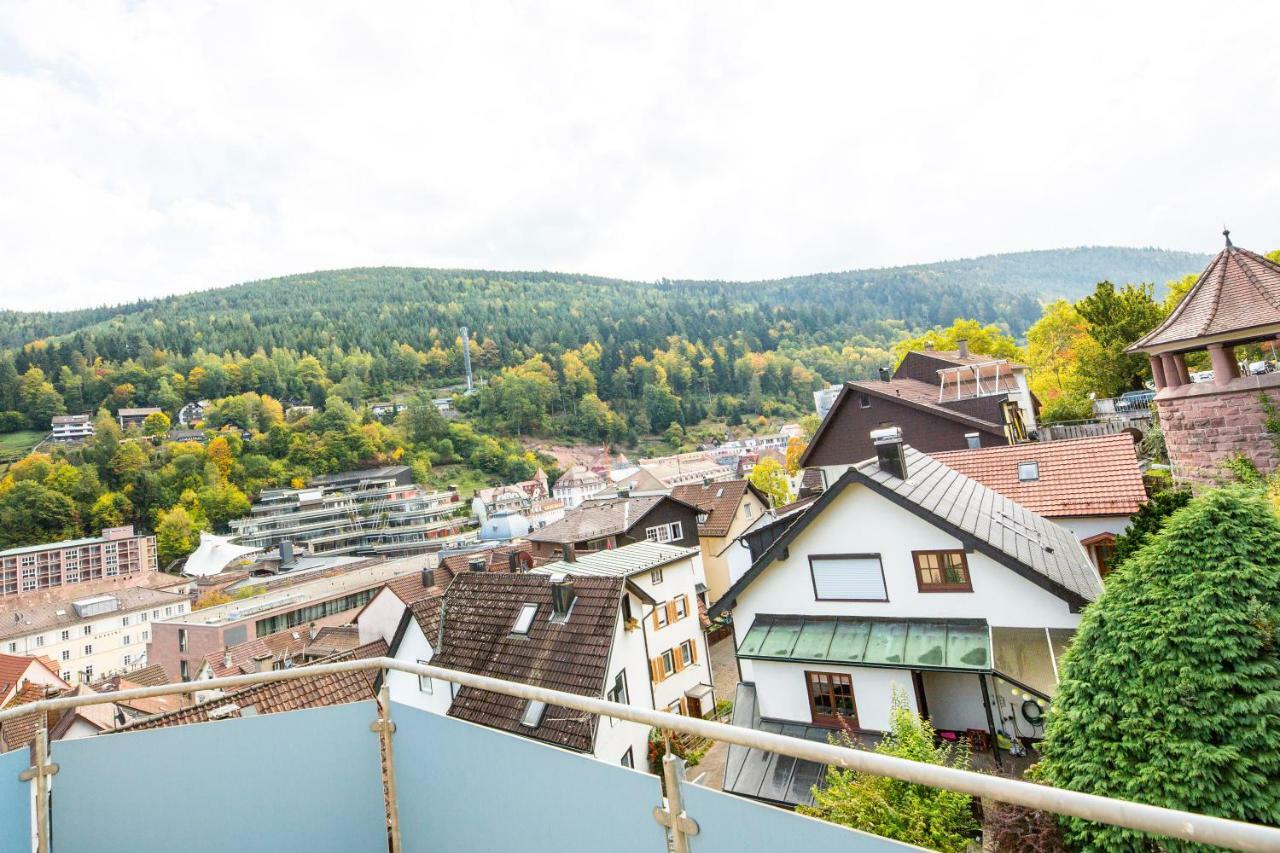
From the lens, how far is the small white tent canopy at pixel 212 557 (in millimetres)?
73500

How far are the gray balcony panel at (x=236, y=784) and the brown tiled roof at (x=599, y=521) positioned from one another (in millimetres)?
26863

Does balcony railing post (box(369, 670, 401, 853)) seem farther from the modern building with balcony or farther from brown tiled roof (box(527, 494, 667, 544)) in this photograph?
the modern building with balcony

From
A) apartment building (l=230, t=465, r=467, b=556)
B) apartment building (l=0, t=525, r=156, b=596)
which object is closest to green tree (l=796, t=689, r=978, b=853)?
apartment building (l=230, t=465, r=467, b=556)

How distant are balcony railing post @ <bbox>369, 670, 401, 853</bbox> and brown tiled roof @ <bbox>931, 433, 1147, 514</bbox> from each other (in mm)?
16081

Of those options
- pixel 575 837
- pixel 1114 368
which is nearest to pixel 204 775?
pixel 575 837

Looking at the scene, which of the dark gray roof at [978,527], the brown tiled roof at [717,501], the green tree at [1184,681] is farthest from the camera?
the brown tiled roof at [717,501]

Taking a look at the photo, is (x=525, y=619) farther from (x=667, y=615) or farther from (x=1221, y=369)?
(x=1221, y=369)

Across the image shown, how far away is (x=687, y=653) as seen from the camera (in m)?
19.1

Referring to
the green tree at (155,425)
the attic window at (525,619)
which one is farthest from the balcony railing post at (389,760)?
the green tree at (155,425)

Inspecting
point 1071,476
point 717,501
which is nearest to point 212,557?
point 717,501

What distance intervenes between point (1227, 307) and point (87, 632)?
69.8m

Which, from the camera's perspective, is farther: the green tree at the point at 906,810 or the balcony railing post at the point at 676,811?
the green tree at the point at 906,810

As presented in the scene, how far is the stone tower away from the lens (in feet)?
36.9

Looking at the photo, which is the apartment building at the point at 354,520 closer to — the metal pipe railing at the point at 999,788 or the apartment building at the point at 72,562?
the apartment building at the point at 72,562
